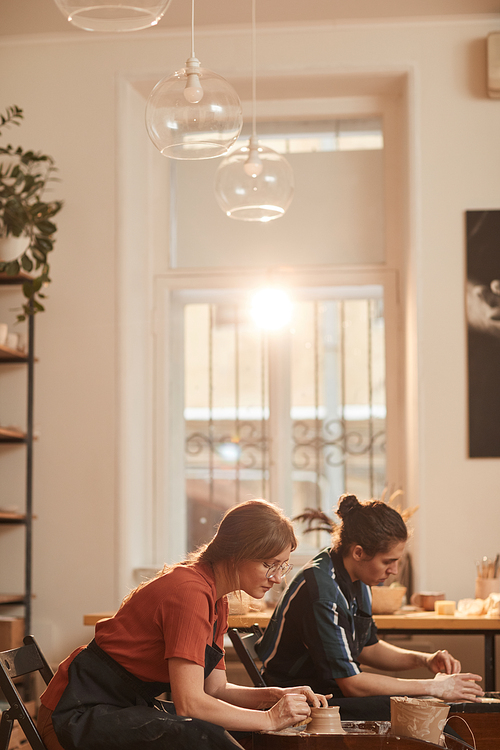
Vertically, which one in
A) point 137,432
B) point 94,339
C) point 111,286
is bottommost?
point 137,432

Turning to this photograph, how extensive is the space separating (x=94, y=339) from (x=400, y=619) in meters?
2.06

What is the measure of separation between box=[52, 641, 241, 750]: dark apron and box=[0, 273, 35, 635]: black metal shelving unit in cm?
218

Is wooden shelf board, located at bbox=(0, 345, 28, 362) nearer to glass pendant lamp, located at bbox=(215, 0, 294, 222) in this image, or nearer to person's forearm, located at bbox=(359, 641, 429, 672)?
glass pendant lamp, located at bbox=(215, 0, 294, 222)

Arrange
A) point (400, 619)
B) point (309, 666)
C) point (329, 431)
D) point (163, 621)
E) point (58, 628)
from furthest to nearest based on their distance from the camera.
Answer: point (329, 431) → point (58, 628) → point (400, 619) → point (309, 666) → point (163, 621)

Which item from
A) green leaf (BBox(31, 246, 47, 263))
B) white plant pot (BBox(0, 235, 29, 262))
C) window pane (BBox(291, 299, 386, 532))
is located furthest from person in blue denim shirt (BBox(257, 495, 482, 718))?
white plant pot (BBox(0, 235, 29, 262))

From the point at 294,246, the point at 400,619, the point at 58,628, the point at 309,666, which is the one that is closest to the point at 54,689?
the point at 309,666

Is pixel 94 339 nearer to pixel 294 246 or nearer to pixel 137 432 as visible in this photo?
pixel 137 432

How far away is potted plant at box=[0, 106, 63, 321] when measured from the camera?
12.3ft

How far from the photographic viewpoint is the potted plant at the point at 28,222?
12.3ft

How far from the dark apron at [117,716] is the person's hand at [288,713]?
0.12m

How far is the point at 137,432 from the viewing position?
4242 mm

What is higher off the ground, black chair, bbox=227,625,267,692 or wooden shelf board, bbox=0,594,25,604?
black chair, bbox=227,625,267,692

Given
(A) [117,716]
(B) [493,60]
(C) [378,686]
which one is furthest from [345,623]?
(B) [493,60]

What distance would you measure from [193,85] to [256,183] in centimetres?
80
